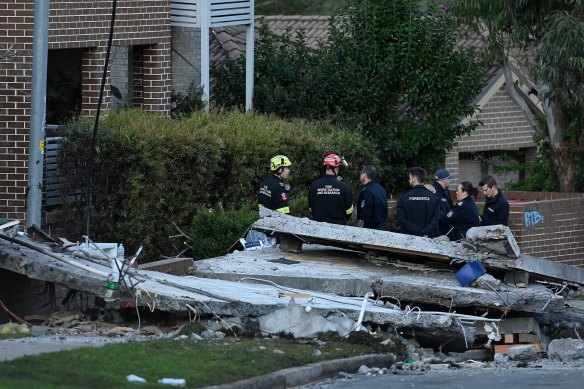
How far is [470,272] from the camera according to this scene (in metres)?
15.0

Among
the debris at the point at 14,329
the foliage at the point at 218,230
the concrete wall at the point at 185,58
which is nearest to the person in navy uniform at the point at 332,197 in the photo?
the foliage at the point at 218,230

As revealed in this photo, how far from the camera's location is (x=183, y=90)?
74.4ft

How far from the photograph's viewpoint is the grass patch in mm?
10148

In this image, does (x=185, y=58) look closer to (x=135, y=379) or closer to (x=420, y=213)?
(x=420, y=213)

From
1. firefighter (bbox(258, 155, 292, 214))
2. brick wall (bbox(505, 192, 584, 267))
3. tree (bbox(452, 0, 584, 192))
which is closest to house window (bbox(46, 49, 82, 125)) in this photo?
firefighter (bbox(258, 155, 292, 214))

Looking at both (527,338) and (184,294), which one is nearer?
(184,294)

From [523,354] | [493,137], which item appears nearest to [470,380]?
[523,354]

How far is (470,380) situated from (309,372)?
1466mm

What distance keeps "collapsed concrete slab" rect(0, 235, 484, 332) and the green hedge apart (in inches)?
124

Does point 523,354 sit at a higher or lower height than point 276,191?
lower

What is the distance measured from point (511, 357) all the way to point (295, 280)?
255cm

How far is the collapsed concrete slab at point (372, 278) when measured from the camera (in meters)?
14.8

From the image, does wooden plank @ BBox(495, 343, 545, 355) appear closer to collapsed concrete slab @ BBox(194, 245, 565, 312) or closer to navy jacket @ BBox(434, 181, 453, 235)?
collapsed concrete slab @ BBox(194, 245, 565, 312)

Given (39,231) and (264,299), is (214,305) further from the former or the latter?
(39,231)
